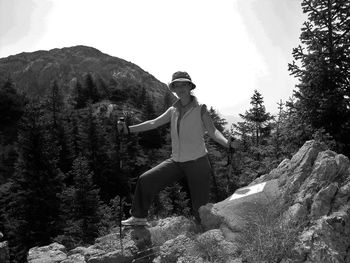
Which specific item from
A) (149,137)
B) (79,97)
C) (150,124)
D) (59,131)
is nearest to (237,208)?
(150,124)

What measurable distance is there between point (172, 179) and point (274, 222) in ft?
5.29

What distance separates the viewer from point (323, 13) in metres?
10.4

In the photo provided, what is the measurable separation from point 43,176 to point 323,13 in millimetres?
19782

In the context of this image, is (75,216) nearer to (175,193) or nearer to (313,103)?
(175,193)

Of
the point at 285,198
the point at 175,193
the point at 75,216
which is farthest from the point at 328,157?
the point at 175,193

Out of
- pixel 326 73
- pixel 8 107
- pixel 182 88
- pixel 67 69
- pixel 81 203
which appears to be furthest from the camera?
pixel 67 69

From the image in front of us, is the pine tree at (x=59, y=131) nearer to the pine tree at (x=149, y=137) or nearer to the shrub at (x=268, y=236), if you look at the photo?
the pine tree at (x=149, y=137)

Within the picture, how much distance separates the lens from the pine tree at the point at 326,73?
9484 millimetres

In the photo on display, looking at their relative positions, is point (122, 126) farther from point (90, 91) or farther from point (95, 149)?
point (90, 91)

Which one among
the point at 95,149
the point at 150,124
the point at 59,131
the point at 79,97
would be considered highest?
the point at 79,97

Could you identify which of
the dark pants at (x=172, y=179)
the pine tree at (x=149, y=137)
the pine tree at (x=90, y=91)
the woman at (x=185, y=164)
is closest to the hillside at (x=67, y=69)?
the pine tree at (x=90, y=91)

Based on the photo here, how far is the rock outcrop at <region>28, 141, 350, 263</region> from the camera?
3.37 m

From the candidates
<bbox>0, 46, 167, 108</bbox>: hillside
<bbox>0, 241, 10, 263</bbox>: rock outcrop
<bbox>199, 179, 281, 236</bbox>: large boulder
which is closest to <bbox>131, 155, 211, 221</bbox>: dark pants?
<bbox>199, 179, 281, 236</bbox>: large boulder

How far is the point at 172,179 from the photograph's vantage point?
4.79 m
